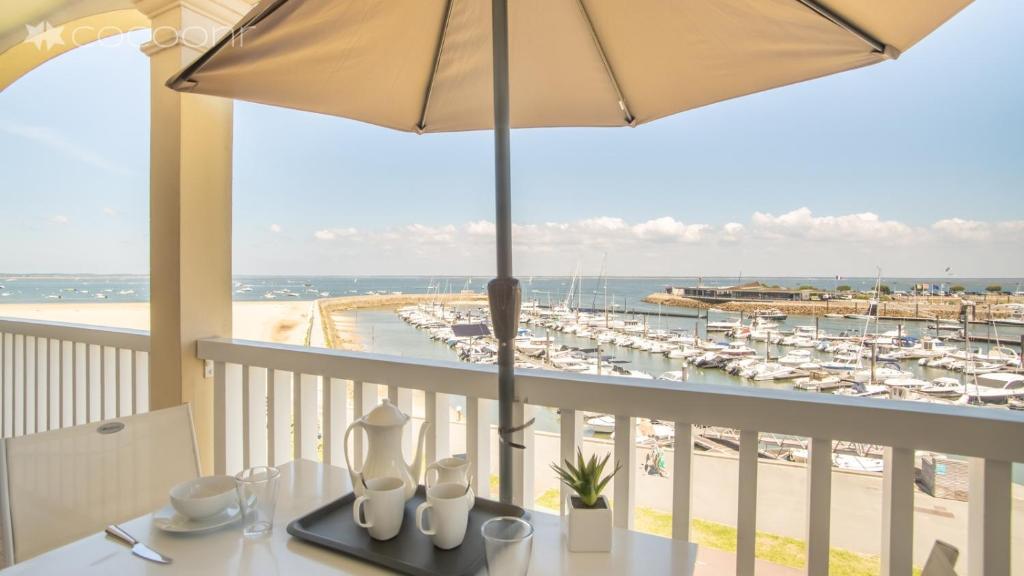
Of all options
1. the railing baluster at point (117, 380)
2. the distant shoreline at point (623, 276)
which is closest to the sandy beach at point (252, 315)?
the distant shoreline at point (623, 276)

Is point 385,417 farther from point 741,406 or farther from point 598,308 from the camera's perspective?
point 598,308

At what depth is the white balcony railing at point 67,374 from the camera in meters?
2.47

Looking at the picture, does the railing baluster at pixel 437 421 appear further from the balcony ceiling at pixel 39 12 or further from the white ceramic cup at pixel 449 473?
the balcony ceiling at pixel 39 12

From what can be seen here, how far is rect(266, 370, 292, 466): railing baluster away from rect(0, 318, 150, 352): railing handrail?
2.83ft

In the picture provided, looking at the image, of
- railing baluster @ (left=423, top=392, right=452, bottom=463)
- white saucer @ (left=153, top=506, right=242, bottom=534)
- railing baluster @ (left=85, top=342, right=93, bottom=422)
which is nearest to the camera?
white saucer @ (left=153, top=506, right=242, bottom=534)

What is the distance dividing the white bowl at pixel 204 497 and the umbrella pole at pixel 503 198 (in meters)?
0.59

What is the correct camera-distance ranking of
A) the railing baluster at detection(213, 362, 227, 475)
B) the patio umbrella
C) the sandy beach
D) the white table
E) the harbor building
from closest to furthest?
the white table
the patio umbrella
the railing baluster at detection(213, 362, 227, 475)
the harbor building
the sandy beach

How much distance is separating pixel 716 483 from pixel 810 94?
29.8 feet

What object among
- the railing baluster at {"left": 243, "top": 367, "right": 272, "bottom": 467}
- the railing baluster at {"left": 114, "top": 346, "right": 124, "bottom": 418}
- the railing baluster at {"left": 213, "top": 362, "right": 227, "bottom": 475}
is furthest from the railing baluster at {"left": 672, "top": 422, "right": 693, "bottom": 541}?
the railing baluster at {"left": 114, "top": 346, "right": 124, "bottom": 418}

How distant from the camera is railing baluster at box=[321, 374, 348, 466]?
1.79 m

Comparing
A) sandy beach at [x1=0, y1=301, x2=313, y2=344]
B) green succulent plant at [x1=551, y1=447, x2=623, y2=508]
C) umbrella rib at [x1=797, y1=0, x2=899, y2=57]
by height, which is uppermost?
umbrella rib at [x1=797, y1=0, x2=899, y2=57]

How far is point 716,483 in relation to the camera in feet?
26.1

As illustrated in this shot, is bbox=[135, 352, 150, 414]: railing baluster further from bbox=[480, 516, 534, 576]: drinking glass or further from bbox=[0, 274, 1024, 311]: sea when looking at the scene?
bbox=[480, 516, 534, 576]: drinking glass

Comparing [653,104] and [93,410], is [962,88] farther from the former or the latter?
[93,410]
